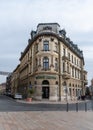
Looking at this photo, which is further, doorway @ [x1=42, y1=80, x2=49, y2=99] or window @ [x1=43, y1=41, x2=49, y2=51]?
window @ [x1=43, y1=41, x2=49, y2=51]

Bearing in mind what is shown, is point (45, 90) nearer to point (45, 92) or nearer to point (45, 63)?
point (45, 92)

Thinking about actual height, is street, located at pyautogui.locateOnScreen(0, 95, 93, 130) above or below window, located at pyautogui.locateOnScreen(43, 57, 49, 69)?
below

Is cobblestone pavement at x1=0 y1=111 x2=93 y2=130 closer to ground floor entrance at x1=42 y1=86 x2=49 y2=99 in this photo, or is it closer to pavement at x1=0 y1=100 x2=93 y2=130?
pavement at x1=0 y1=100 x2=93 y2=130

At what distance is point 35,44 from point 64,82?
9724 mm

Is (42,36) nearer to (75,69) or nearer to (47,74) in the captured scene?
(47,74)

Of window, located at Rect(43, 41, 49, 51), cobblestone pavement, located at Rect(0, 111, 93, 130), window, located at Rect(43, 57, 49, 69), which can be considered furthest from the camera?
window, located at Rect(43, 41, 49, 51)

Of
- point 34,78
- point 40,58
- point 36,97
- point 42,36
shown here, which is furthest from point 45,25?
point 36,97

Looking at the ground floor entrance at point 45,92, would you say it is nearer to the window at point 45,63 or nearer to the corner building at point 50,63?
the corner building at point 50,63

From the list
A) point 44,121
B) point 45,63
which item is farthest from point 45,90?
point 44,121

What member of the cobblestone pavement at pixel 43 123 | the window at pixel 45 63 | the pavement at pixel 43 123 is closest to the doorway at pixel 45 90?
the window at pixel 45 63

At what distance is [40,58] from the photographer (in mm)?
50156

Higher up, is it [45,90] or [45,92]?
[45,90]

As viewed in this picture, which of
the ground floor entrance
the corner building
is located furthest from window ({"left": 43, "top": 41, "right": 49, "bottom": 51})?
the ground floor entrance

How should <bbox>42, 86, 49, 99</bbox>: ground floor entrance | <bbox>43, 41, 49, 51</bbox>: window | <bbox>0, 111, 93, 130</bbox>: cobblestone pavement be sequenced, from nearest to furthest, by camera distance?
<bbox>0, 111, 93, 130</bbox>: cobblestone pavement < <bbox>42, 86, 49, 99</bbox>: ground floor entrance < <bbox>43, 41, 49, 51</bbox>: window
